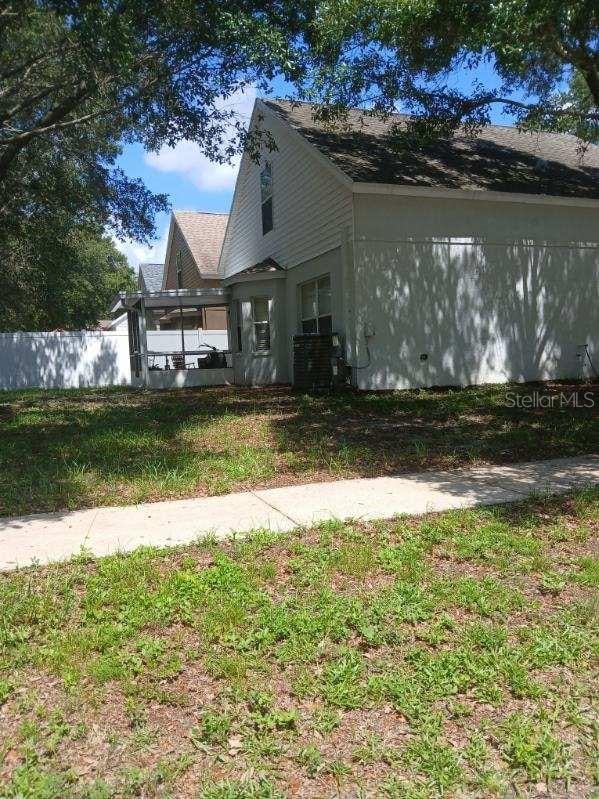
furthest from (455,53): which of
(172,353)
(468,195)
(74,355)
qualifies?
(74,355)

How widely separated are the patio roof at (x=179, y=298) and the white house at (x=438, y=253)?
3.10m

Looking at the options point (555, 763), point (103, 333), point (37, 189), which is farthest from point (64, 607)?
point (103, 333)

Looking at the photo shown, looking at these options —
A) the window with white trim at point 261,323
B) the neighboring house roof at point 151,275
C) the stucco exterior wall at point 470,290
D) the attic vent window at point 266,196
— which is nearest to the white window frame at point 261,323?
the window with white trim at point 261,323

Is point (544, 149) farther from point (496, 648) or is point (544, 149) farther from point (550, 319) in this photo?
point (496, 648)

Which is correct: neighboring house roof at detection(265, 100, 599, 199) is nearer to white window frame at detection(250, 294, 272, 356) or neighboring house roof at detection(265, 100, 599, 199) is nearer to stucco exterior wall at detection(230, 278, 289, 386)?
stucco exterior wall at detection(230, 278, 289, 386)

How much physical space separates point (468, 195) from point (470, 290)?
6.16 ft

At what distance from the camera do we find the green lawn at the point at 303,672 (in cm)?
242

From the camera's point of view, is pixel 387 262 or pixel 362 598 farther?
pixel 387 262

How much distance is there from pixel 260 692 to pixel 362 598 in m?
0.99

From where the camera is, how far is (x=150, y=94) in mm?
10438

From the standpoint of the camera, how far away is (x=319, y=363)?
1300cm

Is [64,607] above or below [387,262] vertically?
below

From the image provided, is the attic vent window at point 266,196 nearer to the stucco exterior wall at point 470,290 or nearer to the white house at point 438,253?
the white house at point 438,253

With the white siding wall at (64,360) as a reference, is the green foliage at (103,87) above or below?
above
